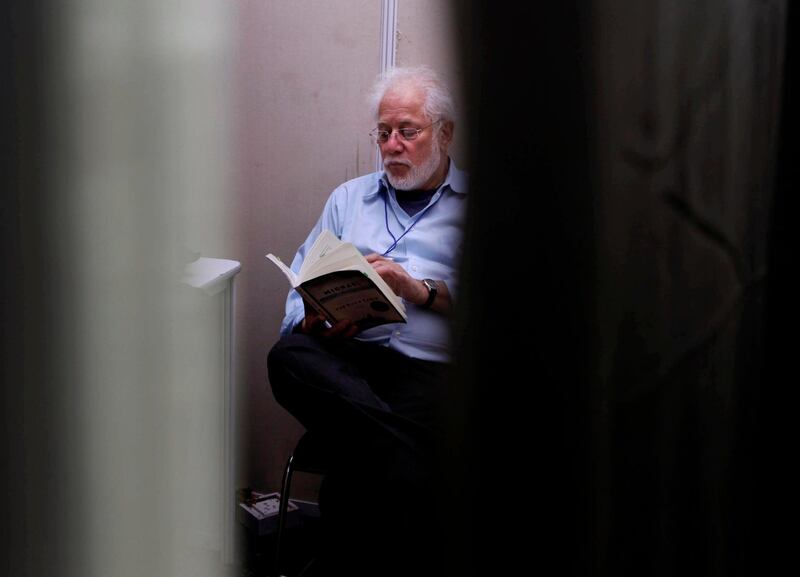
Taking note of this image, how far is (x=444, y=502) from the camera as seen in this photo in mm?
507

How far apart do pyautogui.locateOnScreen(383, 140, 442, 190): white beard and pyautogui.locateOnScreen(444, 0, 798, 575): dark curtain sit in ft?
4.54

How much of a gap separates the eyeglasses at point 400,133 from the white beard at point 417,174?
6 cm

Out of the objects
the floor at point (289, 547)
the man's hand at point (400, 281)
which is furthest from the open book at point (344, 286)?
the floor at point (289, 547)

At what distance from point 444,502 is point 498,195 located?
0.70 feet

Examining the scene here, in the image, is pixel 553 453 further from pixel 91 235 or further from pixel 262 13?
pixel 262 13

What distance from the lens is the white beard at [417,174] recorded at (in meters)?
1.89

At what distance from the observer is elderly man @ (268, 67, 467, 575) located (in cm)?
150

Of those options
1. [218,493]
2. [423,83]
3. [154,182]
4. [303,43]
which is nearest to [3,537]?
[218,493]

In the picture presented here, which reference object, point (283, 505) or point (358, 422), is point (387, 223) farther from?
point (283, 505)

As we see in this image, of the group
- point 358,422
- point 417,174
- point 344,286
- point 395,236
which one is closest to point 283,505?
point 358,422

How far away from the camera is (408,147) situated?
1908 mm

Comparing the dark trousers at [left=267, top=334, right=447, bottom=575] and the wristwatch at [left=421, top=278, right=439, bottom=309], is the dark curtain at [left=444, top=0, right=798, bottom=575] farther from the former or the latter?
the wristwatch at [left=421, top=278, right=439, bottom=309]

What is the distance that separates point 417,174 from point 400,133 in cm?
12

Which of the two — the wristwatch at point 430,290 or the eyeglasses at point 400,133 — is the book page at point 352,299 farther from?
the eyeglasses at point 400,133
